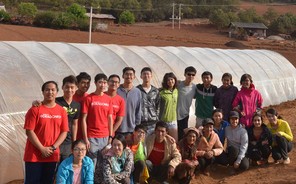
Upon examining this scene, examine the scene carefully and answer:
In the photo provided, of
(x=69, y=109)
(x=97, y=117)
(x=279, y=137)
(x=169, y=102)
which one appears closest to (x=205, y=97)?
(x=169, y=102)

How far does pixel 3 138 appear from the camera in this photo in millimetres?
5922

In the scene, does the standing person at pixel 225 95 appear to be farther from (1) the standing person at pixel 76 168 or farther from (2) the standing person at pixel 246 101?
(1) the standing person at pixel 76 168

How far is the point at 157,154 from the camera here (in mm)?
5906

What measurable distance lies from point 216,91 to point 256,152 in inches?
52.3

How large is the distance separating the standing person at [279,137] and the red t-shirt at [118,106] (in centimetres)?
291

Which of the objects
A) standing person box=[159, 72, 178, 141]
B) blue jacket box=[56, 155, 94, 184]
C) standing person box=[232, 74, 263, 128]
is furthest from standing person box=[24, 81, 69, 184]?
standing person box=[232, 74, 263, 128]

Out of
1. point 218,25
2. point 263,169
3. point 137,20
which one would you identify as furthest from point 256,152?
point 137,20

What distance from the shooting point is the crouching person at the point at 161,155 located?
5.75 meters

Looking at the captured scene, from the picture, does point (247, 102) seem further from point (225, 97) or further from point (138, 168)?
point (138, 168)

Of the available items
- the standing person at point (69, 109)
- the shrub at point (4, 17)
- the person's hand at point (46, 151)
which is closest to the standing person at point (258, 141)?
the standing person at point (69, 109)

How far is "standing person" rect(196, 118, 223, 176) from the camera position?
626cm

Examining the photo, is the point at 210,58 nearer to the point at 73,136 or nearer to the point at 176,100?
the point at 176,100

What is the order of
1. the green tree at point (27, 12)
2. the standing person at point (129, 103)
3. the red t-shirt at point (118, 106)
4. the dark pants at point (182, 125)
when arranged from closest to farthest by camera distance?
the red t-shirt at point (118, 106)
the standing person at point (129, 103)
the dark pants at point (182, 125)
the green tree at point (27, 12)

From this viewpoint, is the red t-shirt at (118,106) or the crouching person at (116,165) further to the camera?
the red t-shirt at (118,106)
